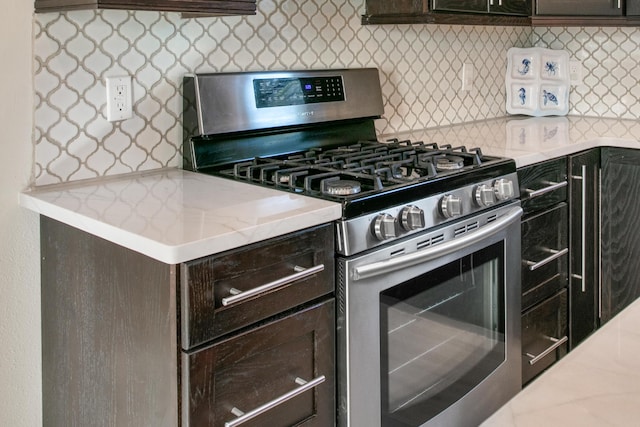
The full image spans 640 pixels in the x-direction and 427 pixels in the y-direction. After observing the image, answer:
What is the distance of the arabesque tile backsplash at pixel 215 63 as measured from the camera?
171 cm

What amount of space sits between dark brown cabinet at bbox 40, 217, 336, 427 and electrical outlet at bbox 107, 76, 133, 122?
1.11ft

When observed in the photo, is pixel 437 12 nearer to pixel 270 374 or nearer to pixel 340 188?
pixel 340 188

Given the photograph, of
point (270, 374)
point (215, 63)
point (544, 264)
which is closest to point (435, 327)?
point (270, 374)

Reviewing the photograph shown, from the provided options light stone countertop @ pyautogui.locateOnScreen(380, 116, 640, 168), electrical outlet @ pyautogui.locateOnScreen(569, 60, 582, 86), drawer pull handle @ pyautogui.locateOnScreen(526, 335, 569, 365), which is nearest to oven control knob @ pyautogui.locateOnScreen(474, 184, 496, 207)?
light stone countertop @ pyautogui.locateOnScreen(380, 116, 640, 168)

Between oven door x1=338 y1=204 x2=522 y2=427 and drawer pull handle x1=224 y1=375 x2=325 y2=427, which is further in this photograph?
oven door x1=338 y1=204 x2=522 y2=427

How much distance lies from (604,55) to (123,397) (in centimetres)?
277

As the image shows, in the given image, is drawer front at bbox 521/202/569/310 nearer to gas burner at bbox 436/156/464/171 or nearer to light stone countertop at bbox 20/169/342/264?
gas burner at bbox 436/156/464/171

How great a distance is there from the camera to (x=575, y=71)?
336cm

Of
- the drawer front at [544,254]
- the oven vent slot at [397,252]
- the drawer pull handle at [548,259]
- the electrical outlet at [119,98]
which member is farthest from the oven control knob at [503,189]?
the electrical outlet at [119,98]

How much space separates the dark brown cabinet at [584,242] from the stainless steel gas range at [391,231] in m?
0.53

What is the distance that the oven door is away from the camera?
1.60 m

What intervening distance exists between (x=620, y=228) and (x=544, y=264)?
521 millimetres

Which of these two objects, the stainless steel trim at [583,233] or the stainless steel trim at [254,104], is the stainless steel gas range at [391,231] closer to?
the stainless steel trim at [254,104]

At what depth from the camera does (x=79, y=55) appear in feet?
5.65
